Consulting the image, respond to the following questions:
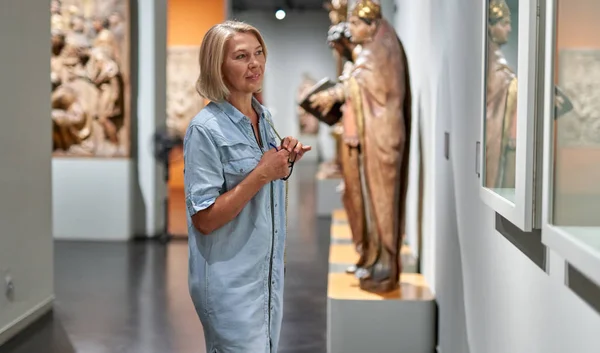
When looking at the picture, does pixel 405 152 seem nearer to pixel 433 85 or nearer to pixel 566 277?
A: pixel 433 85

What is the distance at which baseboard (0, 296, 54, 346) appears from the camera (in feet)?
16.3

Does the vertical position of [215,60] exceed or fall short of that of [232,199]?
it exceeds it

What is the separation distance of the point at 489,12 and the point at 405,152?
2.06 m

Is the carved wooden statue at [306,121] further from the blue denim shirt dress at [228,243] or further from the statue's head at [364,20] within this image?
the blue denim shirt dress at [228,243]

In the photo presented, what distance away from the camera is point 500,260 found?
8.87ft

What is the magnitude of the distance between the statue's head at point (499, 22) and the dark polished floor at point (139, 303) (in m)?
2.68

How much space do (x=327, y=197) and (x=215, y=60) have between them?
936 cm

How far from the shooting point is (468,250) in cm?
345

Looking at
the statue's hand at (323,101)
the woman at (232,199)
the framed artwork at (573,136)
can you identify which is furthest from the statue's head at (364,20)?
the framed artwork at (573,136)

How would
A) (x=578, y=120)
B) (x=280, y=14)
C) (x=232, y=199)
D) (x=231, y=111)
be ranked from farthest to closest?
1. (x=280, y=14)
2. (x=231, y=111)
3. (x=232, y=199)
4. (x=578, y=120)

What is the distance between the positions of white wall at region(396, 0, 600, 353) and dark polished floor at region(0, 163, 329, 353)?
3.78 ft

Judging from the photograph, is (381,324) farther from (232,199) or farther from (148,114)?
(148,114)

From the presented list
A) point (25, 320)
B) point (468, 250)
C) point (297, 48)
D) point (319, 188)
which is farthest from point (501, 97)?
point (297, 48)

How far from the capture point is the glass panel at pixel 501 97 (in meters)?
2.39
